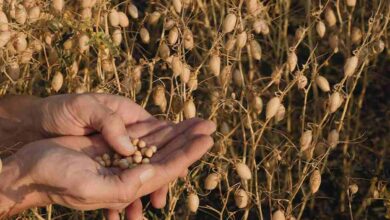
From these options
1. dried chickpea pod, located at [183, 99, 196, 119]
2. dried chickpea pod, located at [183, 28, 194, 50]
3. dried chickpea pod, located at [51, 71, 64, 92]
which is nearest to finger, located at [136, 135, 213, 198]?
dried chickpea pod, located at [183, 99, 196, 119]

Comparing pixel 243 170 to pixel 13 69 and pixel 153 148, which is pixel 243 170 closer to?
pixel 153 148

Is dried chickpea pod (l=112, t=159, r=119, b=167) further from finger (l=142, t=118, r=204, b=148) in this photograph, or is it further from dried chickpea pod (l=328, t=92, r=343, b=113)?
dried chickpea pod (l=328, t=92, r=343, b=113)

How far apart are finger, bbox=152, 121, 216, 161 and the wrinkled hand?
69 mm

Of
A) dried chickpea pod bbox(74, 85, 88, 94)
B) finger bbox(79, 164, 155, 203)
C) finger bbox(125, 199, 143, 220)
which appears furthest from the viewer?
dried chickpea pod bbox(74, 85, 88, 94)

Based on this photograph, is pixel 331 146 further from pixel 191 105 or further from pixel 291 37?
pixel 291 37

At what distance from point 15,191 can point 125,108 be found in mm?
292

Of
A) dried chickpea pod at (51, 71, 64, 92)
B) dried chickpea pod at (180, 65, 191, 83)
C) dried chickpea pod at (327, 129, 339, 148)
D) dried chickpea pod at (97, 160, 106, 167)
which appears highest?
dried chickpea pod at (180, 65, 191, 83)

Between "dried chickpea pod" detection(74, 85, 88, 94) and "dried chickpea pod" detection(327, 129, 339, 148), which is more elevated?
"dried chickpea pod" detection(74, 85, 88, 94)

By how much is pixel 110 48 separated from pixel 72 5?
630mm

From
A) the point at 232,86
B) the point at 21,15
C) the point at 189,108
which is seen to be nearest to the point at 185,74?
the point at 189,108

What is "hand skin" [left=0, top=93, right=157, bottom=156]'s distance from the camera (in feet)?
5.74

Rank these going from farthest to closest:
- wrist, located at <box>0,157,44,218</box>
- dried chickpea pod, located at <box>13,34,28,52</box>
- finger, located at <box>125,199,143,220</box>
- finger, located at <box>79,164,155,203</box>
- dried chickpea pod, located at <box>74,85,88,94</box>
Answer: dried chickpea pod, located at <box>74,85,88,94</box> → dried chickpea pod, located at <box>13,34,28,52</box> → finger, located at <box>125,199,143,220</box> → wrist, located at <box>0,157,44,218</box> → finger, located at <box>79,164,155,203</box>

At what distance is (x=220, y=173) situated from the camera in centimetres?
189

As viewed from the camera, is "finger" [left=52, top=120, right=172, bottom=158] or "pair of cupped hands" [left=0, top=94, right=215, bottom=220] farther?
"finger" [left=52, top=120, right=172, bottom=158]
